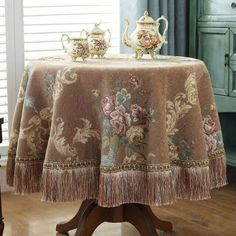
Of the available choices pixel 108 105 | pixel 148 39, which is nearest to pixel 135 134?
pixel 108 105

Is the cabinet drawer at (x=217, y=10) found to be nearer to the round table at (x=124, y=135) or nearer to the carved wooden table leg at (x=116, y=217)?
the round table at (x=124, y=135)

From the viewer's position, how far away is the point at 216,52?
4051mm

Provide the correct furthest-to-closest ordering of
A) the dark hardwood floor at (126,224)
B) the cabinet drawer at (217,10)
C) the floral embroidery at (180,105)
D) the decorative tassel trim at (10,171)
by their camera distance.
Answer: the cabinet drawer at (217,10) → the dark hardwood floor at (126,224) → the decorative tassel trim at (10,171) → the floral embroidery at (180,105)

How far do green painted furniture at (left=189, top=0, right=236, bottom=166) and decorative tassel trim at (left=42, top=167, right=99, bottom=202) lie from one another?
154cm

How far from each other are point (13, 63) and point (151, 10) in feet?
3.03

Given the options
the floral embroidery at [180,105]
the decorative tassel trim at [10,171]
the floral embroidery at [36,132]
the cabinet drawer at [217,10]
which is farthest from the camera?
the cabinet drawer at [217,10]

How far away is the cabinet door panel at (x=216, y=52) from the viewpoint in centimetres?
399

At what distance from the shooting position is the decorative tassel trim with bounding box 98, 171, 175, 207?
8.61 feet

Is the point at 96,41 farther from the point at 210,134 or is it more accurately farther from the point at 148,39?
the point at 210,134

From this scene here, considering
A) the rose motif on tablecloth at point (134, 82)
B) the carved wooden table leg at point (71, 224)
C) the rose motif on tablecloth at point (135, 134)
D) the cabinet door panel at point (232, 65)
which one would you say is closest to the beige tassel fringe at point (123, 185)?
the rose motif on tablecloth at point (135, 134)

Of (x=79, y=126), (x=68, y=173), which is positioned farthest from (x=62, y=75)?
(x=68, y=173)

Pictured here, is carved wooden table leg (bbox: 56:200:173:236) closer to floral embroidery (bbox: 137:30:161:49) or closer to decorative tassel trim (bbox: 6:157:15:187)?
decorative tassel trim (bbox: 6:157:15:187)

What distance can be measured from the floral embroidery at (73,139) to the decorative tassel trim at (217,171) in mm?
574

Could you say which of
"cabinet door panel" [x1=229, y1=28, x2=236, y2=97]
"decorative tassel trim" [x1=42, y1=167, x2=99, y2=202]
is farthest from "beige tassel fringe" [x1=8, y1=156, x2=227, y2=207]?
"cabinet door panel" [x1=229, y1=28, x2=236, y2=97]
